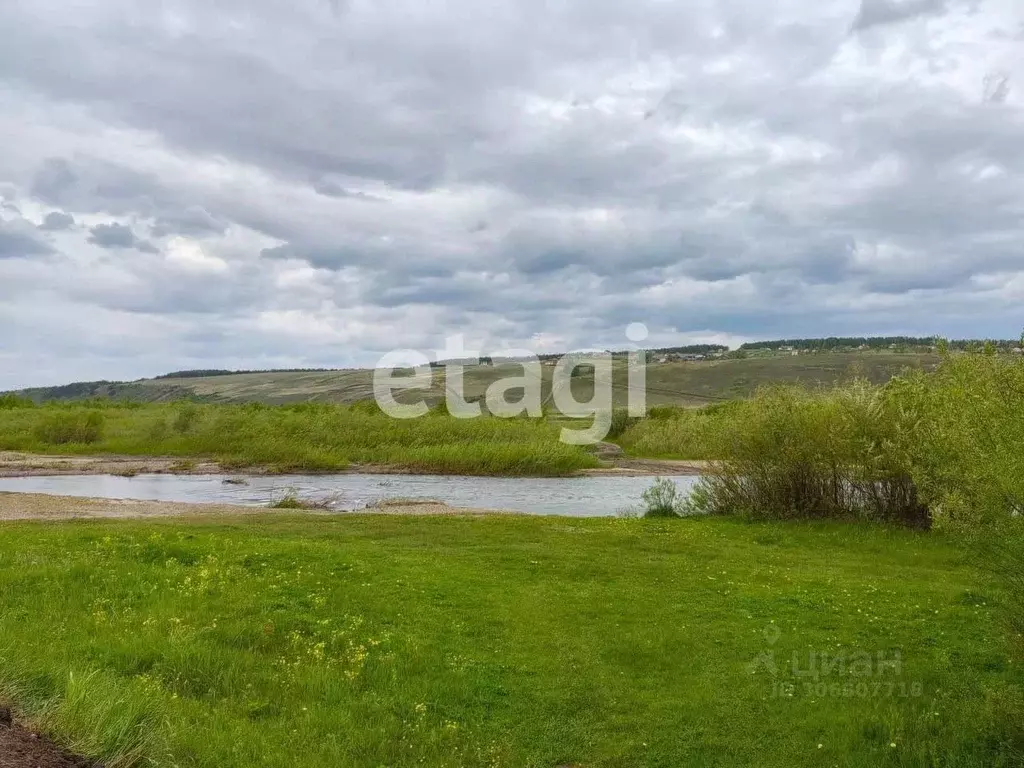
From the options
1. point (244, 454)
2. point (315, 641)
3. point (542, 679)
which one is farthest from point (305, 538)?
point (244, 454)

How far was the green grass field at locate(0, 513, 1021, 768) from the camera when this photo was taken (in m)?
7.64

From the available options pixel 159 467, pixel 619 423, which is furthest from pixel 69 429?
pixel 619 423

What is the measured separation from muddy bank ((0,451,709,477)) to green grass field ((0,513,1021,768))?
108ft

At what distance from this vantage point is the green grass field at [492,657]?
764cm

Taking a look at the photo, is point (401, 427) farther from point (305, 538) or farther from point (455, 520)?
point (305, 538)

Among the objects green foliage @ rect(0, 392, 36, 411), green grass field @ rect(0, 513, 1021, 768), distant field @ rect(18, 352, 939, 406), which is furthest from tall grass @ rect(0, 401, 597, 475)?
distant field @ rect(18, 352, 939, 406)

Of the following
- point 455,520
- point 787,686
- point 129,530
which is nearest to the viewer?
point 787,686

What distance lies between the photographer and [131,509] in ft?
94.1

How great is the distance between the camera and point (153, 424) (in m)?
62.9

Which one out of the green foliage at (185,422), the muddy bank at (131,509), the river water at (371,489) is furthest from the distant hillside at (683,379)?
the muddy bank at (131,509)

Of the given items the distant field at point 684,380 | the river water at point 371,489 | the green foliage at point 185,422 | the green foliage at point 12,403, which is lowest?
the river water at point 371,489

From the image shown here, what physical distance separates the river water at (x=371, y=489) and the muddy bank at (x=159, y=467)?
1.74 meters

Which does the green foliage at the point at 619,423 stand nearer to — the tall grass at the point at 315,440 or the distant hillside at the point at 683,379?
the tall grass at the point at 315,440

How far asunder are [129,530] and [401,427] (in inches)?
1466
